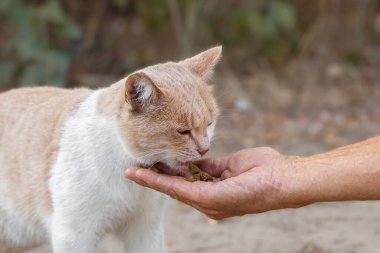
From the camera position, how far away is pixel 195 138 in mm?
2881

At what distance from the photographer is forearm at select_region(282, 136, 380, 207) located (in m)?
2.82

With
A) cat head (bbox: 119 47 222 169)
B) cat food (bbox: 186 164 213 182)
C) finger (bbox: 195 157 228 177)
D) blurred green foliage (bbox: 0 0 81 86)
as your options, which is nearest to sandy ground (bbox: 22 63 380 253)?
finger (bbox: 195 157 228 177)

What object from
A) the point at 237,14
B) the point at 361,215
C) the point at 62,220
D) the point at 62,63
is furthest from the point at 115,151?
the point at 237,14

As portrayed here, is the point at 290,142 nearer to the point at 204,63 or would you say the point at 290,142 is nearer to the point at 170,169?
the point at 204,63

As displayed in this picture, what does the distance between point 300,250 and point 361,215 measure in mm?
704

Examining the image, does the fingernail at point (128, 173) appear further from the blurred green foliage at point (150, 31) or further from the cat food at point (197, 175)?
the blurred green foliage at point (150, 31)

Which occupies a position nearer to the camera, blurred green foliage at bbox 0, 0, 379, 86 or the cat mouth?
the cat mouth

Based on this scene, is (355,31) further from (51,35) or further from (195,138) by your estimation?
(195,138)

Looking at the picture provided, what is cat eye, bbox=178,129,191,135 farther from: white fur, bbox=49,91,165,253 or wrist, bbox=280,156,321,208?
wrist, bbox=280,156,321,208

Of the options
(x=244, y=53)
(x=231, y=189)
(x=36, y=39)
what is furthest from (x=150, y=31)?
(x=231, y=189)

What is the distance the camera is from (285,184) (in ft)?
9.52

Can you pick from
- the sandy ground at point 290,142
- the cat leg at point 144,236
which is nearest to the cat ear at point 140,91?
the cat leg at point 144,236

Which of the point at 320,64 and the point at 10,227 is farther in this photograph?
the point at 320,64

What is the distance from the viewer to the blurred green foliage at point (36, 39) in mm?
6352
